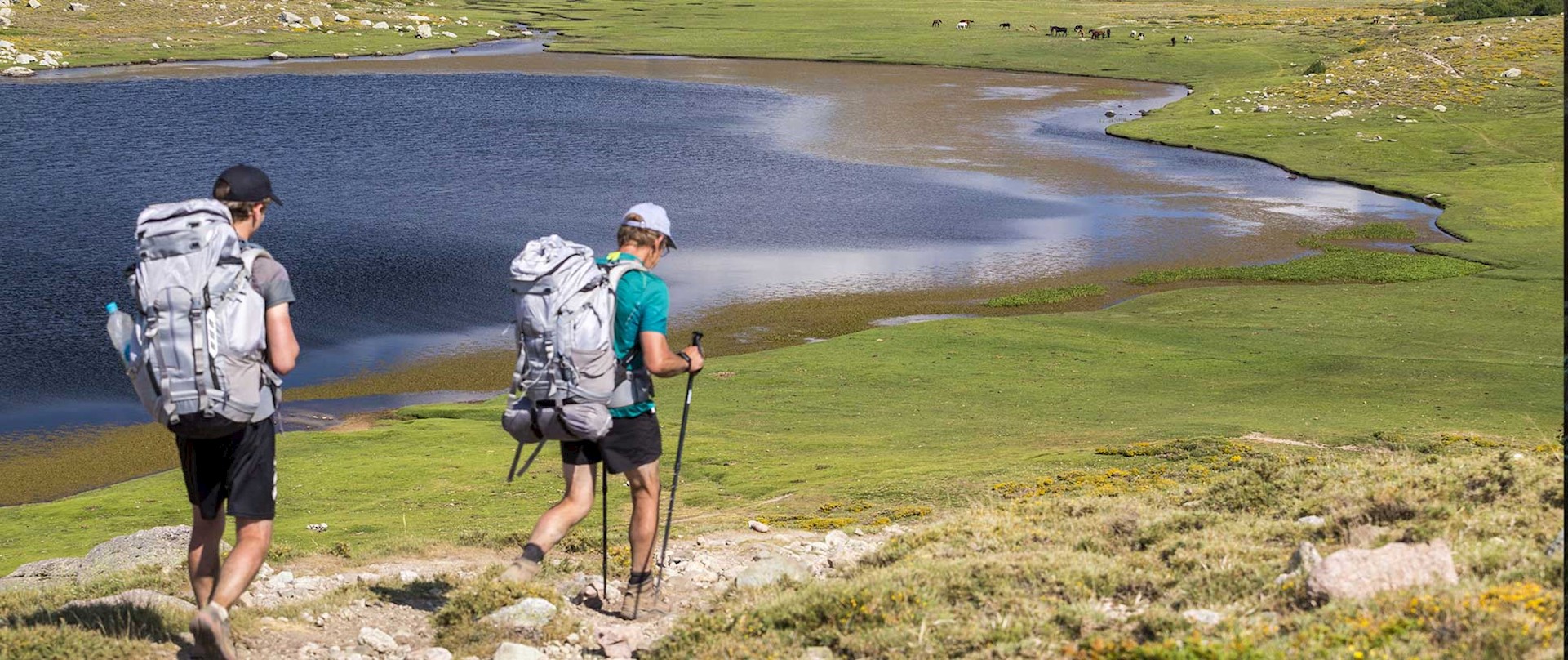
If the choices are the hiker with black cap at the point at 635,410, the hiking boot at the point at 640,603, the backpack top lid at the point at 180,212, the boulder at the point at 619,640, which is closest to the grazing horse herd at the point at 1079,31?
the hiking boot at the point at 640,603

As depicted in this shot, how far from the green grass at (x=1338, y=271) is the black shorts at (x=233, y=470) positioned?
3432 cm

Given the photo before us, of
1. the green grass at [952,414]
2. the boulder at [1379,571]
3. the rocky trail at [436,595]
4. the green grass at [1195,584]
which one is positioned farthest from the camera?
the green grass at [952,414]

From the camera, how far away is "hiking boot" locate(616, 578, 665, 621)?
33.4 feet

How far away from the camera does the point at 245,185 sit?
8.31 meters

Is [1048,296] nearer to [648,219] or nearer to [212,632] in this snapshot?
[648,219]

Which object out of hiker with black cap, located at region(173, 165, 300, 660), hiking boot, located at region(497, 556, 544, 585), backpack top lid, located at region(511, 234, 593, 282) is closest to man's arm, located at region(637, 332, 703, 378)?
backpack top lid, located at region(511, 234, 593, 282)

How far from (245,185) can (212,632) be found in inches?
106

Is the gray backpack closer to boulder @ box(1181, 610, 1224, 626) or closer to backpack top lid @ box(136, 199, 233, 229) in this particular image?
backpack top lid @ box(136, 199, 233, 229)

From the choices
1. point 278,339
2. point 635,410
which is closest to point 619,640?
point 635,410

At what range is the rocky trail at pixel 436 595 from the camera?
950cm

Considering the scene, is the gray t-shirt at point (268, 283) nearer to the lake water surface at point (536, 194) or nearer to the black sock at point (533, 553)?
the black sock at point (533, 553)

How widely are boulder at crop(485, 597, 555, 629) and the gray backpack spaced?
8.12 ft

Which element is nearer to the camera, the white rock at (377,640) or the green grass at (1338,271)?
the white rock at (377,640)

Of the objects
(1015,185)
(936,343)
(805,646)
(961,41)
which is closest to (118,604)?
(805,646)
